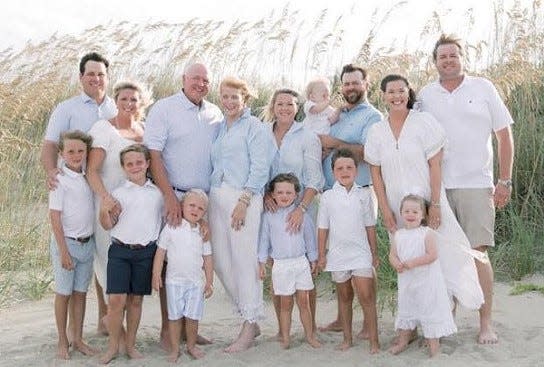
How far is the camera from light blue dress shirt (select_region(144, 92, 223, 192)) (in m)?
5.63

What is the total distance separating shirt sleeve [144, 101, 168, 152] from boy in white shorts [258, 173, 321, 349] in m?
0.79

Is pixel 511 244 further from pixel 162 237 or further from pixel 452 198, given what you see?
pixel 162 237

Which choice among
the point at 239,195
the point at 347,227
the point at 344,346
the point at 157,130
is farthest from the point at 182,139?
the point at 344,346

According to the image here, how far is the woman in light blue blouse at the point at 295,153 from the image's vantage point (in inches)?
227

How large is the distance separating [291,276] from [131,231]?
3.62 feet

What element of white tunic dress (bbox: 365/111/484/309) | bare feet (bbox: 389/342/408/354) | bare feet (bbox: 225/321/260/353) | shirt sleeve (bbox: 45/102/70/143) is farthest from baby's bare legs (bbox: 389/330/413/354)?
shirt sleeve (bbox: 45/102/70/143)

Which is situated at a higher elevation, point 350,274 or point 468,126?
point 468,126

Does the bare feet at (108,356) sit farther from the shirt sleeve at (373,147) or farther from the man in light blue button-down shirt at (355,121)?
the shirt sleeve at (373,147)

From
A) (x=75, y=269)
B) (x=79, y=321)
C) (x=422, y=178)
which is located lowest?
(x=79, y=321)

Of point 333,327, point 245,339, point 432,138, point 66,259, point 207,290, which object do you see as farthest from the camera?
point 333,327

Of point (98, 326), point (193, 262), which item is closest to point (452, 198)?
point (193, 262)

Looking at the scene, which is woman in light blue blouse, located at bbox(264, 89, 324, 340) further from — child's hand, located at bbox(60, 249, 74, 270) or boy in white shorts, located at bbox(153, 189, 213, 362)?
child's hand, located at bbox(60, 249, 74, 270)

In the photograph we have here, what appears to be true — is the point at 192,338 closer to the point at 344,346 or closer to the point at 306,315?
the point at 306,315

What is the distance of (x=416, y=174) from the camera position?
5492mm
